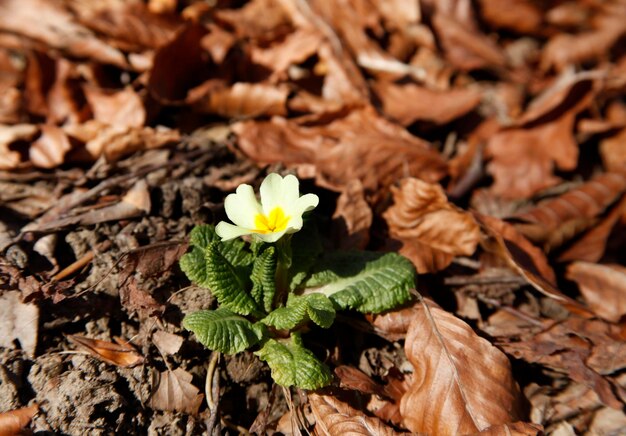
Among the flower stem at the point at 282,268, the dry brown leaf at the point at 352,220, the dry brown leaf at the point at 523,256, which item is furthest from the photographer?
the dry brown leaf at the point at 352,220

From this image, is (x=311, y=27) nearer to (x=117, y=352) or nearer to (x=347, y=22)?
(x=347, y=22)

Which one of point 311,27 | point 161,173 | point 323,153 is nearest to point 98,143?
point 161,173

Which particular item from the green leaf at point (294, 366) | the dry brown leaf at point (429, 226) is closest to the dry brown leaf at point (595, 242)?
the dry brown leaf at point (429, 226)

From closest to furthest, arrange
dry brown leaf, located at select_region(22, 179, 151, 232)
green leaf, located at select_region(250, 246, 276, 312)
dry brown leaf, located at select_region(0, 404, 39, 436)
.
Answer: dry brown leaf, located at select_region(0, 404, 39, 436) < green leaf, located at select_region(250, 246, 276, 312) < dry brown leaf, located at select_region(22, 179, 151, 232)

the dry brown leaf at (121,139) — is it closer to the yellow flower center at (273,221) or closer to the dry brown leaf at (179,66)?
the dry brown leaf at (179,66)

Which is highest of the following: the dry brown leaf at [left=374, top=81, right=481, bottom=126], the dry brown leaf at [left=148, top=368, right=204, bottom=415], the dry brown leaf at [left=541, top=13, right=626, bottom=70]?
the dry brown leaf at [left=541, top=13, right=626, bottom=70]

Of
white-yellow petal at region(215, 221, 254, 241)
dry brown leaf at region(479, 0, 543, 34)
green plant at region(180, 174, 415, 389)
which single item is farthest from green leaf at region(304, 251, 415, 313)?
dry brown leaf at region(479, 0, 543, 34)

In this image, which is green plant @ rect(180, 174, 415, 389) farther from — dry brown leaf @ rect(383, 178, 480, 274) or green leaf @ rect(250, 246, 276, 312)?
dry brown leaf @ rect(383, 178, 480, 274)

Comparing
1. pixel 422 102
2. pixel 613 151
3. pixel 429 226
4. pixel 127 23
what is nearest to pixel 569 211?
pixel 429 226
